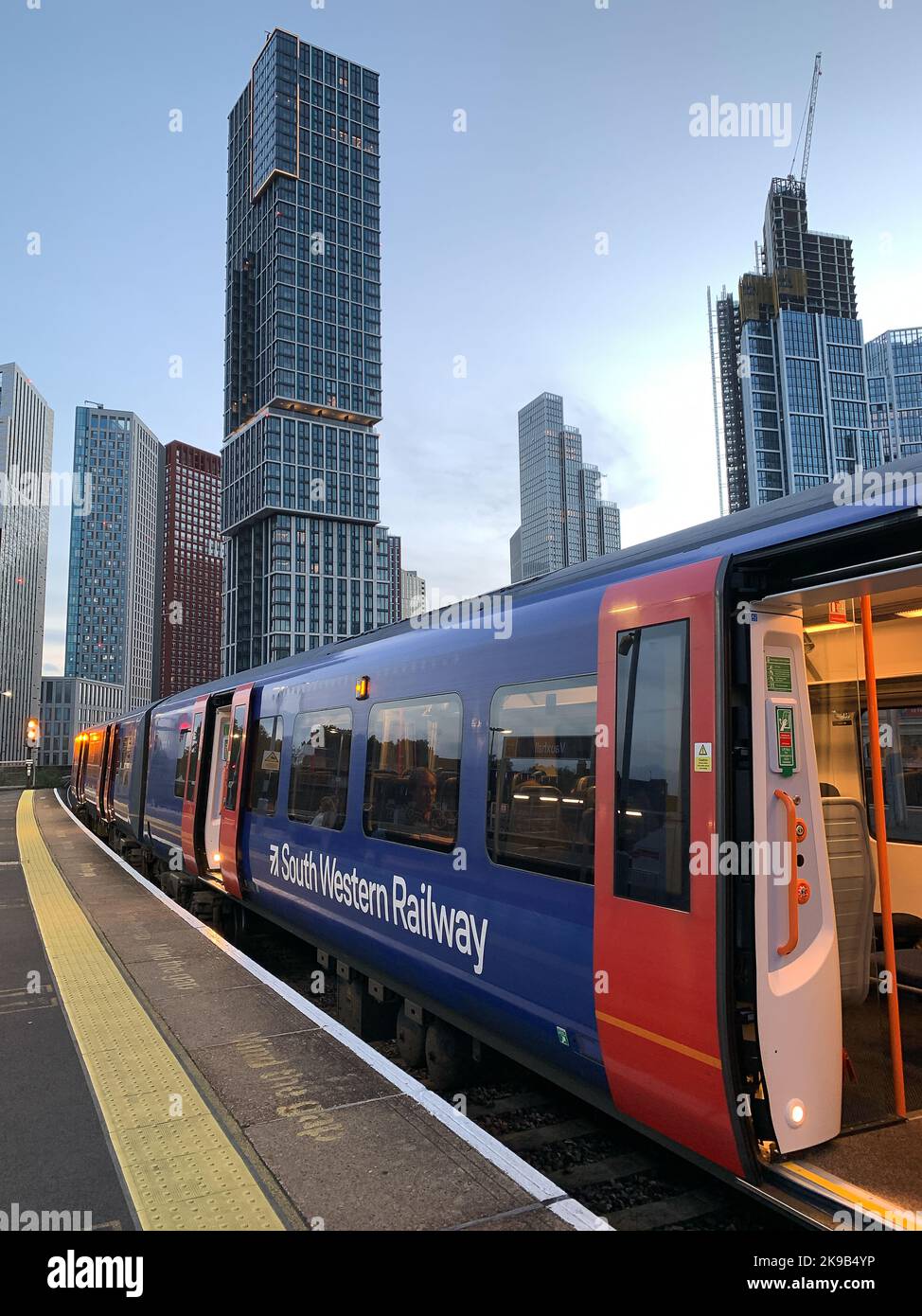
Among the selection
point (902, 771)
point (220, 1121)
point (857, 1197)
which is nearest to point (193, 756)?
point (220, 1121)

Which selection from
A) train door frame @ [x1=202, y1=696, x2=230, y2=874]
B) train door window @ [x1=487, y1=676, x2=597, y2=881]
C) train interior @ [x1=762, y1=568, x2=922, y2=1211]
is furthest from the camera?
train door frame @ [x1=202, y1=696, x2=230, y2=874]

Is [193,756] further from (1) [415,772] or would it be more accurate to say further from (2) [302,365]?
(2) [302,365]

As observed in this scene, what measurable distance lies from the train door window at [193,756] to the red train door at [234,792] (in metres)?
1.54

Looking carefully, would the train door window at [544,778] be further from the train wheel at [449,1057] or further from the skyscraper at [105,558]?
the skyscraper at [105,558]

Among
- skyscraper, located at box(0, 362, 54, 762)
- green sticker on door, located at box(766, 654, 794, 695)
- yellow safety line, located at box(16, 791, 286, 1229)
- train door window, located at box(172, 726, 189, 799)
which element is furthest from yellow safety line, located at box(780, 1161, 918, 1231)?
skyscraper, located at box(0, 362, 54, 762)

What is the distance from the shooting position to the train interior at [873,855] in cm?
302

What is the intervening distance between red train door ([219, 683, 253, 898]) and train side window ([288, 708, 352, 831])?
5.06 ft

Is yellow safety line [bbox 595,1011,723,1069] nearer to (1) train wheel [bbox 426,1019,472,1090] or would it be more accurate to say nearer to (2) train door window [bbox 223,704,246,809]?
(1) train wheel [bbox 426,1019,472,1090]

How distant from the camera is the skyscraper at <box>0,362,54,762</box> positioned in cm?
12850

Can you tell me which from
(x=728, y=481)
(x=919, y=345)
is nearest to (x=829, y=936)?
(x=728, y=481)

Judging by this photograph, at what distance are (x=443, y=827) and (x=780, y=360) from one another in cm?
17031

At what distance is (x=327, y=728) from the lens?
6.82m

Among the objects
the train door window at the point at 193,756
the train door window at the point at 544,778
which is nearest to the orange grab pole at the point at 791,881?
the train door window at the point at 544,778

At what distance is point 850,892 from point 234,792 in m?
6.74
